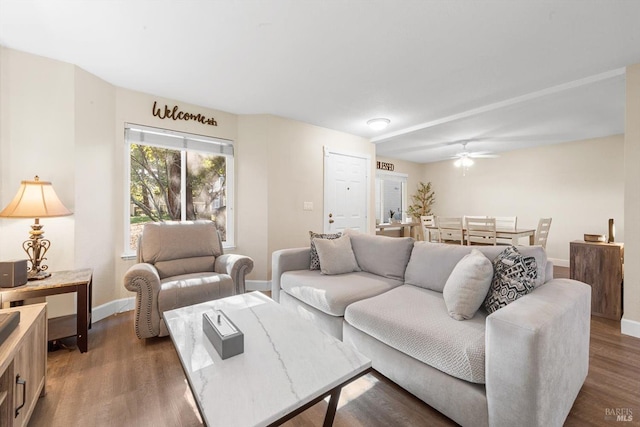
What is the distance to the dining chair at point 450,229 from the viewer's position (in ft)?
14.2

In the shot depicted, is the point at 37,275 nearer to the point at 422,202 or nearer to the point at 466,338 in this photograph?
the point at 466,338

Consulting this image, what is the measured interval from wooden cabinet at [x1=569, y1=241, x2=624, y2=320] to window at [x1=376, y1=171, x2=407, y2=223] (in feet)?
12.4

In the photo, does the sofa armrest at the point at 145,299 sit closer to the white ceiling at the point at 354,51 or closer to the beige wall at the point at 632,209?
the white ceiling at the point at 354,51

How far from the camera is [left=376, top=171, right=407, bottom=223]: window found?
21.3 ft

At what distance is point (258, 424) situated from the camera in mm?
852

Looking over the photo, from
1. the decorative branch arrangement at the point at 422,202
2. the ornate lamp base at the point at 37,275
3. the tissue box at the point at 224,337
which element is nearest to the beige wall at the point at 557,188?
the decorative branch arrangement at the point at 422,202

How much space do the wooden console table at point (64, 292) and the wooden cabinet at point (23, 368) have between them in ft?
1.59

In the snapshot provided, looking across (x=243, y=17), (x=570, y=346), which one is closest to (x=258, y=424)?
(x=570, y=346)

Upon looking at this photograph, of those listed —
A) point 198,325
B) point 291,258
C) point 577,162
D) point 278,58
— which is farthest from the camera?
point 577,162

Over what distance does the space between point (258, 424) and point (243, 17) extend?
91.2 inches

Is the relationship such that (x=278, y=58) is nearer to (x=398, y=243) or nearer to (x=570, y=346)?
(x=398, y=243)

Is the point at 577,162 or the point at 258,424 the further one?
the point at 577,162

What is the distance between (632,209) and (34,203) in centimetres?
514

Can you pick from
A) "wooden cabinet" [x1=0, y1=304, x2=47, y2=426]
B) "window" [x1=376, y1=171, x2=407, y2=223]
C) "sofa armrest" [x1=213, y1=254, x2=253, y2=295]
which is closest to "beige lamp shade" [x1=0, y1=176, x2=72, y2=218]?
"wooden cabinet" [x1=0, y1=304, x2=47, y2=426]
